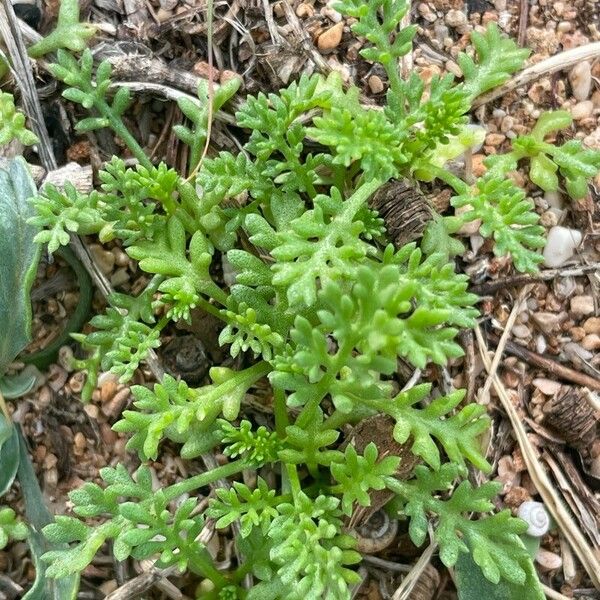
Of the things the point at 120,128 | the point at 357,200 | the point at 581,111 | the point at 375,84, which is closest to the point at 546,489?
the point at 357,200

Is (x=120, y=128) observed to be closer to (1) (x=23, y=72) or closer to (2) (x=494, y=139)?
(1) (x=23, y=72)

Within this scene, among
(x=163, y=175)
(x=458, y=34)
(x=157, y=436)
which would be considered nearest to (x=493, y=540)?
(x=157, y=436)

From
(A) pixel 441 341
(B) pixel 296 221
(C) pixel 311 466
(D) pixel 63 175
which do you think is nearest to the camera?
Result: (A) pixel 441 341

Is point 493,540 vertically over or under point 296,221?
under

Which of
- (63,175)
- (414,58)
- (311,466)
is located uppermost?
(414,58)

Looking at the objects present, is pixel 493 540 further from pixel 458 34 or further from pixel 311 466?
pixel 458 34

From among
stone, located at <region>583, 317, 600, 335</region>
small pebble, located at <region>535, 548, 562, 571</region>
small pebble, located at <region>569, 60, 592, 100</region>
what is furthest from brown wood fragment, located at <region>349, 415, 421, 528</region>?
small pebble, located at <region>569, 60, 592, 100</region>
